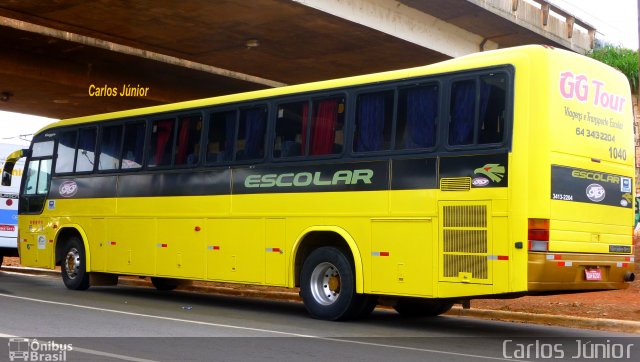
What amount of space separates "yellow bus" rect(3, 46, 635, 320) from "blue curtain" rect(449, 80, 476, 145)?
2cm

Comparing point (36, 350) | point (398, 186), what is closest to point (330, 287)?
point (398, 186)

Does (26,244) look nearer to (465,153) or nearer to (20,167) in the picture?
(20,167)

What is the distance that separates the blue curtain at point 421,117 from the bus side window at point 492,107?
745mm

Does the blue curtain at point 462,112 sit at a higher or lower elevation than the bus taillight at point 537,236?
higher

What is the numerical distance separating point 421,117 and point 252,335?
3.70m

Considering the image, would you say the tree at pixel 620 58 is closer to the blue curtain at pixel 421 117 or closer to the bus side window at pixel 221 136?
the bus side window at pixel 221 136

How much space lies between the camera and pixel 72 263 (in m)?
17.7

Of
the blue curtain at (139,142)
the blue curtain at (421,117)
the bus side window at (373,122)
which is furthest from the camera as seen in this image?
the blue curtain at (139,142)

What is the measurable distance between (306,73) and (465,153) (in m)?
21.5

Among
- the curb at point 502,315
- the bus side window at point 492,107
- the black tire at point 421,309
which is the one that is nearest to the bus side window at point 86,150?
the curb at point 502,315

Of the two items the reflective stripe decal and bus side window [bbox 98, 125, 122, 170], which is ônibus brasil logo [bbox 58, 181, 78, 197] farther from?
the reflective stripe decal

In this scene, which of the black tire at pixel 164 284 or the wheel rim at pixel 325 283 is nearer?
the wheel rim at pixel 325 283

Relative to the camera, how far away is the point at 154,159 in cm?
1580

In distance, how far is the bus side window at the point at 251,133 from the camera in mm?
13961
